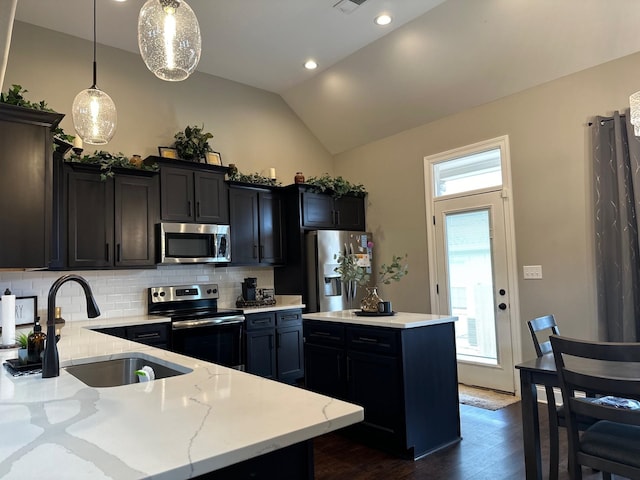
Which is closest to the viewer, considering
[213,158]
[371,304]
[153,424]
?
[153,424]

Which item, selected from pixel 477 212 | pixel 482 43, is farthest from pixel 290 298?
pixel 482 43

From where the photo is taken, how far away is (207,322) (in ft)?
14.0

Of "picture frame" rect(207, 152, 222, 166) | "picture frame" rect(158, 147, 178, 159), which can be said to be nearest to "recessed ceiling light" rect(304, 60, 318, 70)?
"picture frame" rect(207, 152, 222, 166)

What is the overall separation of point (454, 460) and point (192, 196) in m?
3.41

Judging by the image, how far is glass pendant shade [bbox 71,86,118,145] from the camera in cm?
250

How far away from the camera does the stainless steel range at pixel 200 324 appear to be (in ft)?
13.7

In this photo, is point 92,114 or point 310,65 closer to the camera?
point 92,114

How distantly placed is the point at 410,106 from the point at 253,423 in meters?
4.64

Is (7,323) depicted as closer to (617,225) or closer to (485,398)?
(485,398)

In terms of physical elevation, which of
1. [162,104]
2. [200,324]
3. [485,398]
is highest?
[162,104]

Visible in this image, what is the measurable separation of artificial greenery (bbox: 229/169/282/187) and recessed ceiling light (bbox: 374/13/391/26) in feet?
6.81

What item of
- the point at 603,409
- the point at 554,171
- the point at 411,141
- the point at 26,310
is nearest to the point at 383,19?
the point at 411,141

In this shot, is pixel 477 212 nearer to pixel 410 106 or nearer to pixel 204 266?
pixel 410 106

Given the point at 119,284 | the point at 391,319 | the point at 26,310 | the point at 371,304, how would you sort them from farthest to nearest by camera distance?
the point at 119,284
the point at 26,310
the point at 371,304
the point at 391,319
